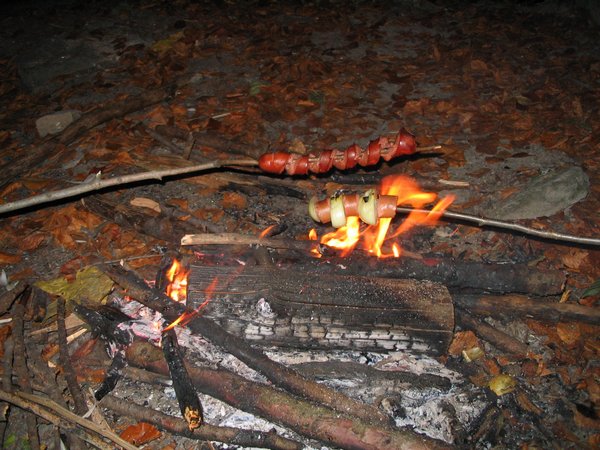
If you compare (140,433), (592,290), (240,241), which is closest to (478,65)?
(592,290)

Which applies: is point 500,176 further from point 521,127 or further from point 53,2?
point 53,2

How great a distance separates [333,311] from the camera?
350cm

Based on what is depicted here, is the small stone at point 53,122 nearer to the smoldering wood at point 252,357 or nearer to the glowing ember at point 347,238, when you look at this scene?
the smoldering wood at point 252,357

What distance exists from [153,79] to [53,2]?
5.41m

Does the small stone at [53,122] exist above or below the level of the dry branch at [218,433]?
above

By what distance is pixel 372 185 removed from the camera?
517 cm

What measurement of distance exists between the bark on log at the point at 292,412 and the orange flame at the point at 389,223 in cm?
143

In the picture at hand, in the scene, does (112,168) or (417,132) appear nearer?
(112,168)

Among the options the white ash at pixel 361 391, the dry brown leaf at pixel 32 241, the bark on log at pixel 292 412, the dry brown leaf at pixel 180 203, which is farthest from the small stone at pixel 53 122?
the bark on log at pixel 292 412

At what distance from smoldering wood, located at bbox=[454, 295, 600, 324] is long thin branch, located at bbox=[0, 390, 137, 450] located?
114 inches

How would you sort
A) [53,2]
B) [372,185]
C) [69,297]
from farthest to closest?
[53,2]
[372,185]
[69,297]

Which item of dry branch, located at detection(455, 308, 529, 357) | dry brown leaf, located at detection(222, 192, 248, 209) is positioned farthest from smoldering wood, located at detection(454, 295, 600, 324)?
dry brown leaf, located at detection(222, 192, 248, 209)

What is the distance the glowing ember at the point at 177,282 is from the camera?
3846mm

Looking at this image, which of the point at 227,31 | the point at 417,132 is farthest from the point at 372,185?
the point at 227,31
